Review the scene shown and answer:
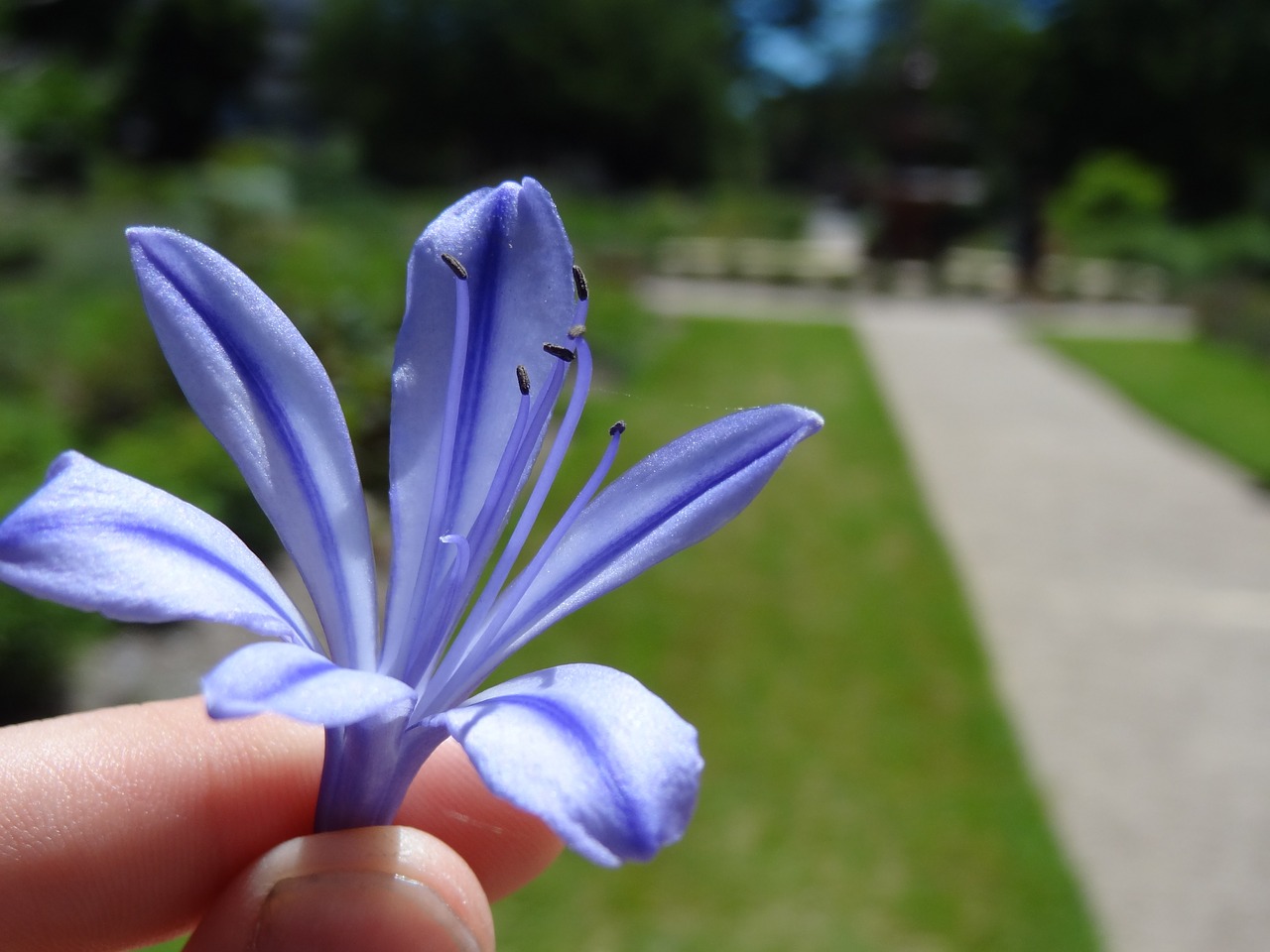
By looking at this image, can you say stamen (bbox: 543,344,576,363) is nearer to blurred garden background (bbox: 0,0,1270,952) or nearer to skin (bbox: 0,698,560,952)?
skin (bbox: 0,698,560,952)

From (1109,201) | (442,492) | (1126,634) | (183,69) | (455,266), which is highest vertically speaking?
(455,266)

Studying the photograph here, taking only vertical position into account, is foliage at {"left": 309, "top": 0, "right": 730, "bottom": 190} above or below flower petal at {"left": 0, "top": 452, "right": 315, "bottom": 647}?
below

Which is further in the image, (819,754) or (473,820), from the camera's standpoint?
(819,754)

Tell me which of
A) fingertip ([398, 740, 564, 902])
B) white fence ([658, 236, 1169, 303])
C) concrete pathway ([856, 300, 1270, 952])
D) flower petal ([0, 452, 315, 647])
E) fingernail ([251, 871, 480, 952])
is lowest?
white fence ([658, 236, 1169, 303])

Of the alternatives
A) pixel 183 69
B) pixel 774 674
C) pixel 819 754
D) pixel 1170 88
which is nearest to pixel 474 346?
pixel 819 754

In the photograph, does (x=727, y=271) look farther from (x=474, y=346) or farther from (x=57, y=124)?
(x=474, y=346)

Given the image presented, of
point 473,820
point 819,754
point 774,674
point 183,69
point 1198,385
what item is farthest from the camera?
point 183,69

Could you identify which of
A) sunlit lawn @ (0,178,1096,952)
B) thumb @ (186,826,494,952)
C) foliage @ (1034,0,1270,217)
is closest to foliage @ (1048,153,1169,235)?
foliage @ (1034,0,1270,217)

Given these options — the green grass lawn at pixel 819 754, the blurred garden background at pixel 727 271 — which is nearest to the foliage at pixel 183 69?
the blurred garden background at pixel 727 271
